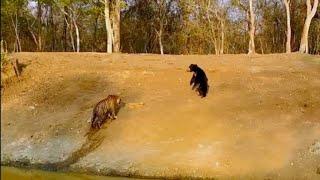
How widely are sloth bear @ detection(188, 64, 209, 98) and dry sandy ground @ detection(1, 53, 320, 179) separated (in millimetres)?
330

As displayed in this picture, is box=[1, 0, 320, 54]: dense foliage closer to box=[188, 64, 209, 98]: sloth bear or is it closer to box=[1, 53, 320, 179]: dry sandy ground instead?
box=[1, 53, 320, 179]: dry sandy ground

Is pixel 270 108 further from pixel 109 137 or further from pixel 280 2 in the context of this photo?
pixel 280 2

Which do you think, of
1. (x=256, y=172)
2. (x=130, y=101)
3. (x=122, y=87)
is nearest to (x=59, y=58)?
(x=122, y=87)

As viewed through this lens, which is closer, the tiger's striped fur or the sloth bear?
the tiger's striped fur

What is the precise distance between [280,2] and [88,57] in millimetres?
28842

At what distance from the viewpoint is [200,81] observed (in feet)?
79.9

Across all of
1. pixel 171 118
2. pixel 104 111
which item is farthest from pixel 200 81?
pixel 104 111

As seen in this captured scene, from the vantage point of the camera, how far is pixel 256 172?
16844 mm

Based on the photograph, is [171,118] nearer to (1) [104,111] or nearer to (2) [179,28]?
(1) [104,111]

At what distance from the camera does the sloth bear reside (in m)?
23.8

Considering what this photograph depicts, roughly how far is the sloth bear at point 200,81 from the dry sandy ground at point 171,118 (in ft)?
1.08

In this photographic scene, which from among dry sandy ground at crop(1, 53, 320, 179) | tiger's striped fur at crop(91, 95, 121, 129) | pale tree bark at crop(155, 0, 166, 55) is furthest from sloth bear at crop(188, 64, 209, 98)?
pale tree bark at crop(155, 0, 166, 55)

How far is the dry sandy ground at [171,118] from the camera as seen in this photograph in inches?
676

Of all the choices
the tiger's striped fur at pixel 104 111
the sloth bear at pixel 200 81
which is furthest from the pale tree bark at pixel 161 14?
the tiger's striped fur at pixel 104 111
